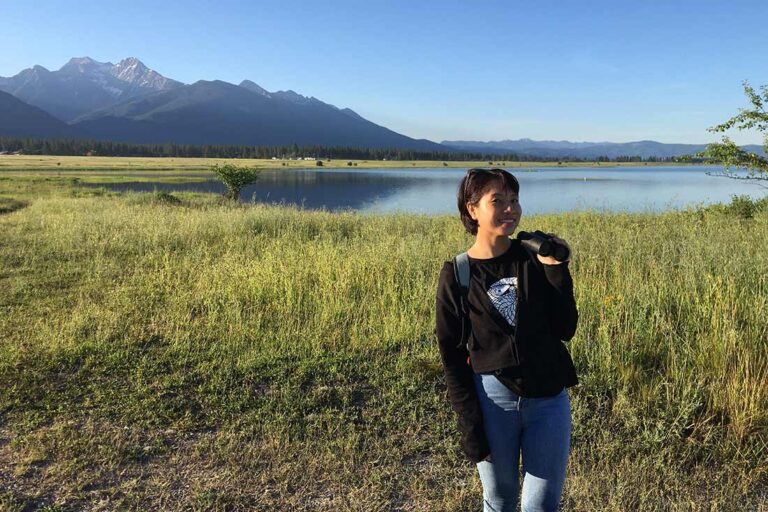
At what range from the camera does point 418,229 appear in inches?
541

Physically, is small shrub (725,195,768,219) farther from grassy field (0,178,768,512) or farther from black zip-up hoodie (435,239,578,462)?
black zip-up hoodie (435,239,578,462)

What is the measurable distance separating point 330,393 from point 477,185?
8.47 ft

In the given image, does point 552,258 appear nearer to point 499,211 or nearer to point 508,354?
point 499,211

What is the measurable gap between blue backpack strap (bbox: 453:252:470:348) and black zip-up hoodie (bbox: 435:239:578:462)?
0.02 m

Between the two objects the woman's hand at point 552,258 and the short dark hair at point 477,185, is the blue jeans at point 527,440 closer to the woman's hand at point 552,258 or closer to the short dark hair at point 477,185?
the woman's hand at point 552,258

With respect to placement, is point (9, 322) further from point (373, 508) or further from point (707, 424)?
point (707, 424)

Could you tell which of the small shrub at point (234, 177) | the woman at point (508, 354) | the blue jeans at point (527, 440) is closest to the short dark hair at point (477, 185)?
the woman at point (508, 354)

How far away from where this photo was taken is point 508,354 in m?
2.00

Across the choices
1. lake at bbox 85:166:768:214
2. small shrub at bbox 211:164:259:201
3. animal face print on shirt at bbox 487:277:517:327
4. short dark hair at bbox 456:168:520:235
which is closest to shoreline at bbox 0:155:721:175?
lake at bbox 85:166:768:214

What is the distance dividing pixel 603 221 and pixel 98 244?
13.5 metres

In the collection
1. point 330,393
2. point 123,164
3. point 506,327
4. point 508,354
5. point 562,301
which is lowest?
point 330,393

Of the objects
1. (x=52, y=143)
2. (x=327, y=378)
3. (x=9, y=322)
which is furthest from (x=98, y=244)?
(x=52, y=143)

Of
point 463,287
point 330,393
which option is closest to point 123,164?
point 330,393

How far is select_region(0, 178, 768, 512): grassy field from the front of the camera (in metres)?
2.90
